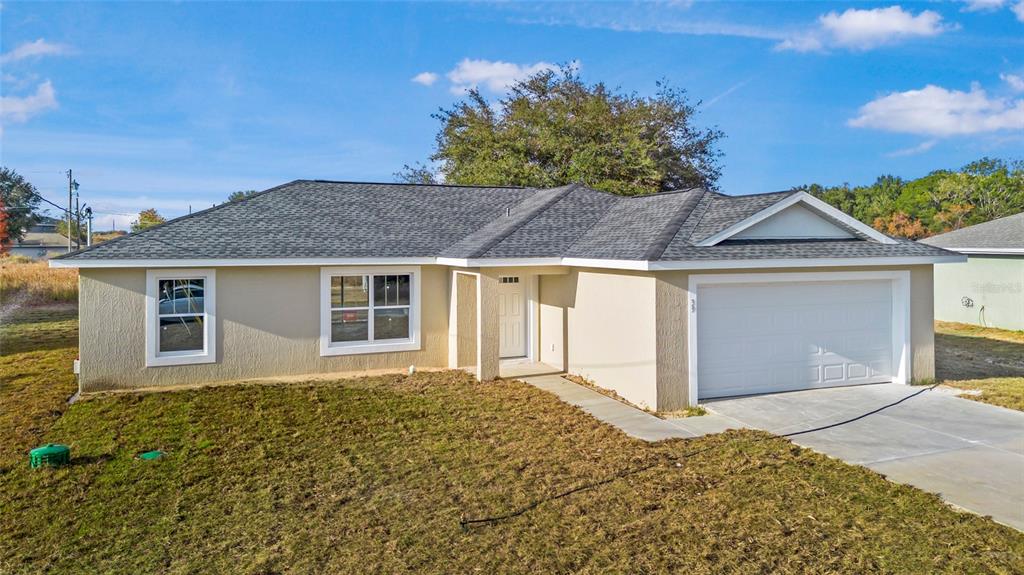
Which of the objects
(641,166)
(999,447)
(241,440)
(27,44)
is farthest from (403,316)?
(641,166)

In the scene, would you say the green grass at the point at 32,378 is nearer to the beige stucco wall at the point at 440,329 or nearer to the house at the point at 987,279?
the beige stucco wall at the point at 440,329

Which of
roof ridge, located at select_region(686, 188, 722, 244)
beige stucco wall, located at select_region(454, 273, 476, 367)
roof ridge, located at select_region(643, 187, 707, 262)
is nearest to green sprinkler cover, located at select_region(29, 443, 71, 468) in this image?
beige stucco wall, located at select_region(454, 273, 476, 367)

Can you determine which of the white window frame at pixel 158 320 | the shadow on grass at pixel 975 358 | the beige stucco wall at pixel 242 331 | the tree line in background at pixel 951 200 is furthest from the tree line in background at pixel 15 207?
the tree line in background at pixel 951 200

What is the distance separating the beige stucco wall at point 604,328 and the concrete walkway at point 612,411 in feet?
1.18

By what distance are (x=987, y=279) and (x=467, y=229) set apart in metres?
17.9

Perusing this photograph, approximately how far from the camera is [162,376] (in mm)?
11438

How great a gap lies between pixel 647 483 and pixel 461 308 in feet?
23.1

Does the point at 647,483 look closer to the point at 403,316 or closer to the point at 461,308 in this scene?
the point at 461,308

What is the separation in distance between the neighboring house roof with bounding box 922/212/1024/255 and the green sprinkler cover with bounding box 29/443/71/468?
78.7 ft

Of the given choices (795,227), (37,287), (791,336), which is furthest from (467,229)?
(37,287)

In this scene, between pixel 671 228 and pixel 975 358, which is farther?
pixel 975 358

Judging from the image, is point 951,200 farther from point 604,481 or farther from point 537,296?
point 604,481

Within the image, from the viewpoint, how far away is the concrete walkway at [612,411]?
830 centimetres

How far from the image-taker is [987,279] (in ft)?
65.8
